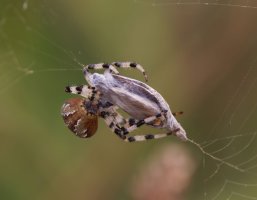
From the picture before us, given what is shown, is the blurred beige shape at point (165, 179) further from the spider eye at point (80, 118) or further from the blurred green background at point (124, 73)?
the blurred green background at point (124, 73)

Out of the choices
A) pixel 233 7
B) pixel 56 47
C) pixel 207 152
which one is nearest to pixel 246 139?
pixel 207 152

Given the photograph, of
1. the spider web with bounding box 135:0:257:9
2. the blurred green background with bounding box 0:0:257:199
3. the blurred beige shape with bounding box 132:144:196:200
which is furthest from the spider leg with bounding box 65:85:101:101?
the spider web with bounding box 135:0:257:9

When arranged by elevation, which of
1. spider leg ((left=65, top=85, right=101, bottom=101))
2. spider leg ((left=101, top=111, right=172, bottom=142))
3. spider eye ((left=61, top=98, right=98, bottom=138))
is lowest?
spider leg ((left=101, top=111, right=172, bottom=142))

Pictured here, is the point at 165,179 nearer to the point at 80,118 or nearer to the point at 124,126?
the point at 124,126

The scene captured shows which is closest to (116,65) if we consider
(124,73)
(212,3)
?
(124,73)

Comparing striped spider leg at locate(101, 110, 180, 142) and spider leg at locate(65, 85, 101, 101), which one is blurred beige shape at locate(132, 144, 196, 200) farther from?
spider leg at locate(65, 85, 101, 101)

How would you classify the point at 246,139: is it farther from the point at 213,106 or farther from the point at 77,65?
the point at 77,65
